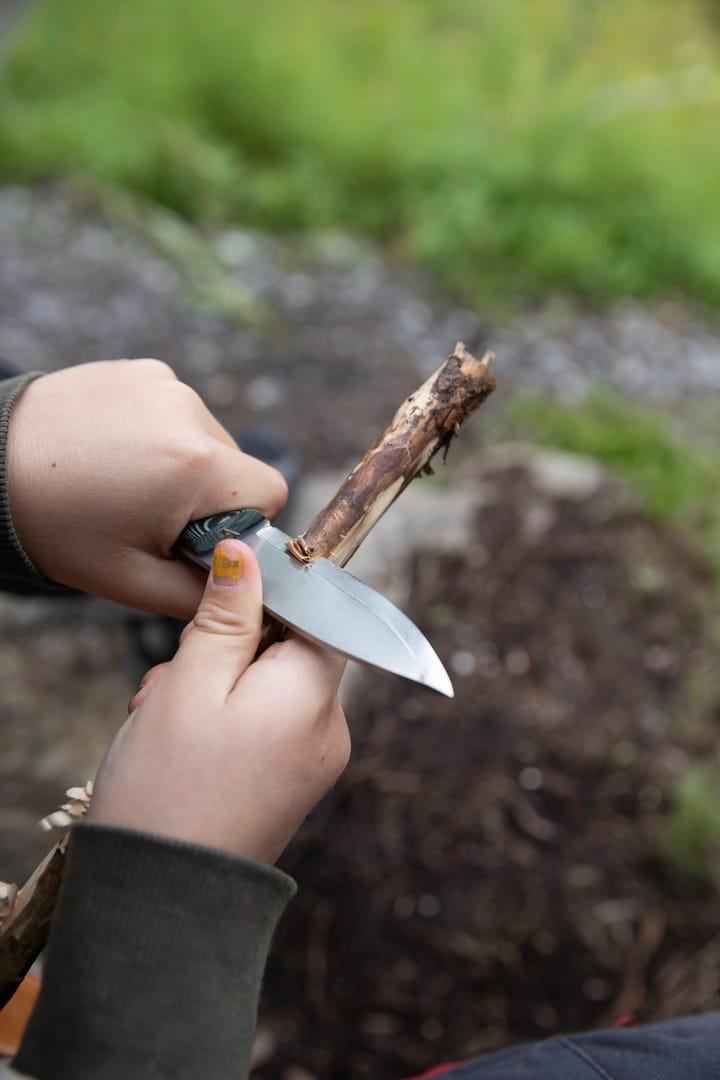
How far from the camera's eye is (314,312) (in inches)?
169

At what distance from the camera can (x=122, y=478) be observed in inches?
49.9

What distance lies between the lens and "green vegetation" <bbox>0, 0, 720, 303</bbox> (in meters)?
4.71

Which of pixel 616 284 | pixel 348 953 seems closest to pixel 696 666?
pixel 348 953

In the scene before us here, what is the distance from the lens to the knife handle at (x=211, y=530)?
1.25 metres

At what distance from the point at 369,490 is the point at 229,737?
42 centimetres

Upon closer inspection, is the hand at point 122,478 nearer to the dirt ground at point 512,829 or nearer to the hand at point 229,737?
the hand at point 229,737

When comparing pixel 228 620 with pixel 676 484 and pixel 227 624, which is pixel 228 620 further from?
pixel 676 484

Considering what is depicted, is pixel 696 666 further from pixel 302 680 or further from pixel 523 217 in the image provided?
pixel 523 217

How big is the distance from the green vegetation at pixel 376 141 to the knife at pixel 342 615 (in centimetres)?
375

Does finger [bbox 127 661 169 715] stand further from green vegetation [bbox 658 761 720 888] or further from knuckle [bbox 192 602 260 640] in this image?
green vegetation [bbox 658 761 720 888]

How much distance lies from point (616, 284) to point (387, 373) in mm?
1766

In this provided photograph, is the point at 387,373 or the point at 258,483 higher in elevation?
the point at 387,373

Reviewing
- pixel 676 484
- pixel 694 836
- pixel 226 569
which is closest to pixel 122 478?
pixel 226 569

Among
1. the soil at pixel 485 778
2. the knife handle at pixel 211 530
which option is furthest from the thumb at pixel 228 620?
the soil at pixel 485 778
